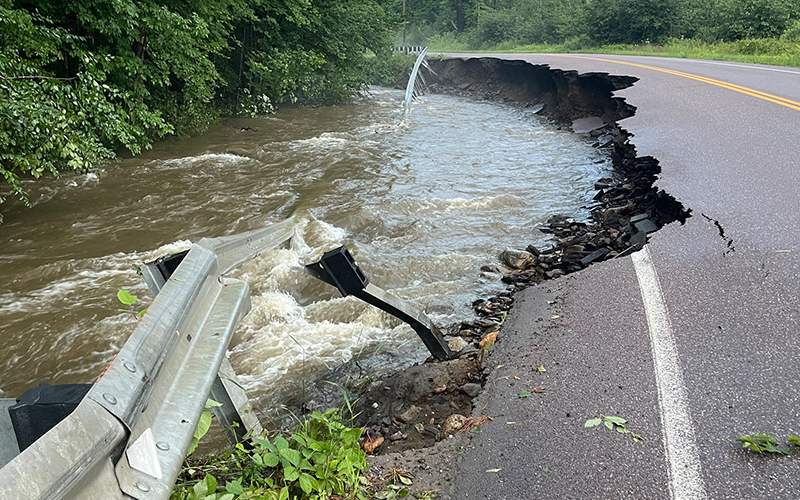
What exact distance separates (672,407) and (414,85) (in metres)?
25.0

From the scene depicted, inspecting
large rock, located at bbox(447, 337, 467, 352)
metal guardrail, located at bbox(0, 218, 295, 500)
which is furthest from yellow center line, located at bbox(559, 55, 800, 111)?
metal guardrail, located at bbox(0, 218, 295, 500)

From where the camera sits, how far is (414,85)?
26.4 metres

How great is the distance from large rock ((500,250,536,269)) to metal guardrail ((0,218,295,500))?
4.47 m

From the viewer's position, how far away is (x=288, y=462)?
8.06ft

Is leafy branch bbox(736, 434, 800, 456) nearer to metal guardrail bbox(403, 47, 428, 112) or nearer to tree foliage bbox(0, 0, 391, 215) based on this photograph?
tree foliage bbox(0, 0, 391, 215)

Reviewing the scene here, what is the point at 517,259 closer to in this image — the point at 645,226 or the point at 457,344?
the point at 645,226

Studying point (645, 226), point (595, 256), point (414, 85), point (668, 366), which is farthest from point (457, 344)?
point (414, 85)

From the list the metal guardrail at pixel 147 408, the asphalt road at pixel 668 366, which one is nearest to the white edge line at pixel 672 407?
the asphalt road at pixel 668 366

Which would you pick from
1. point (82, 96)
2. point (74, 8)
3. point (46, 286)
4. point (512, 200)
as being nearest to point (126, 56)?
point (74, 8)

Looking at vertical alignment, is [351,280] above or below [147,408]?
below

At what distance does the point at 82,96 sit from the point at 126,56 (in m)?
3.79

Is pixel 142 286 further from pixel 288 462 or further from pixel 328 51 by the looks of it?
pixel 328 51

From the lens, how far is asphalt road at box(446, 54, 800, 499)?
2516 millimetres

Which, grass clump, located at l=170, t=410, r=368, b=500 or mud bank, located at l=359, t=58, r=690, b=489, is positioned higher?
grass clump, located at l=170, t=410, r=368, b=500
